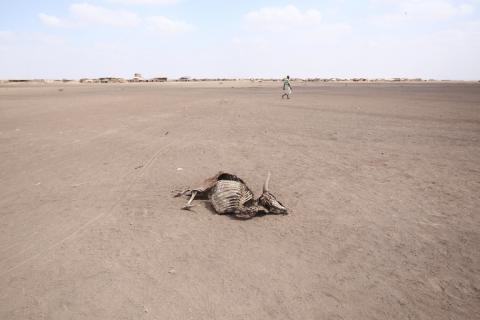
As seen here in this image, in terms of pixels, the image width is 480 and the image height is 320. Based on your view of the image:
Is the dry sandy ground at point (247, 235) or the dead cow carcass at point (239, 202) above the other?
the dead cow carcass at point (239, 202)

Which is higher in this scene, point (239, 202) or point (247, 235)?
point (239, 202)

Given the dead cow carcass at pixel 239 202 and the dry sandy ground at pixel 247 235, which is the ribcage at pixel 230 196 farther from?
the dry sandy ground at pixel 247 235

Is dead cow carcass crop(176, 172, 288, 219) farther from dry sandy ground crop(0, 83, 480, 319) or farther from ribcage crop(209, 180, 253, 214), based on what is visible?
dry sandy ground crop(0, 83, 480, 319)

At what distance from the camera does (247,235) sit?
5.26 metres

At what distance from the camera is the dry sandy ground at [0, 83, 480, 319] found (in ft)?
12.6

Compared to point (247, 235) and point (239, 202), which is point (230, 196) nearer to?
point (239, 202)

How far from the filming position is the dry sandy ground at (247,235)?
151 inches

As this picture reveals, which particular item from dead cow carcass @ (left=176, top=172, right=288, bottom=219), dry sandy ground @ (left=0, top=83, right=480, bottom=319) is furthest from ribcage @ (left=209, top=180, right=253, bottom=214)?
dry sandy ground @ (left=0, top=83, right=480, bottom=319)

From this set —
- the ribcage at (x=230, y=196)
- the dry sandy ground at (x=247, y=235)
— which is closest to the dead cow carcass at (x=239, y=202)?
the ribcage at (x=230, y=196)

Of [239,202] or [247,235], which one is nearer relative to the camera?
[247,235]

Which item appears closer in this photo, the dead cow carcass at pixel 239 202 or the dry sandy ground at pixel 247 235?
the dry sandy ground at pixel 247 235

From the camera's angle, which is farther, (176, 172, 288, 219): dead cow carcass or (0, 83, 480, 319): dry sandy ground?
(176, 172, 288, 219): dead cow carcass

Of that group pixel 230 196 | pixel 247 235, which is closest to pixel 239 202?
pixel 230 196

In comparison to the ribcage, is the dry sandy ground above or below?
below
